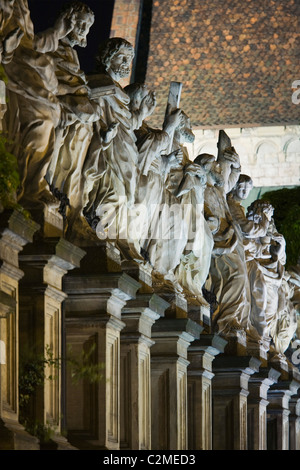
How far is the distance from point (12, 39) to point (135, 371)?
6.15 metres

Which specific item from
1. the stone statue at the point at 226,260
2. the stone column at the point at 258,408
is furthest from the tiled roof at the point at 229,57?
the stone statue at the point at 226,260

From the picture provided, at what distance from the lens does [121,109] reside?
24875mm

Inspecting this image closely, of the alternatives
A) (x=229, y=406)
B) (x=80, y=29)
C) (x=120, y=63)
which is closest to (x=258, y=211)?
(x=229, y=406)

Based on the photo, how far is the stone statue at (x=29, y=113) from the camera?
72.2 feet

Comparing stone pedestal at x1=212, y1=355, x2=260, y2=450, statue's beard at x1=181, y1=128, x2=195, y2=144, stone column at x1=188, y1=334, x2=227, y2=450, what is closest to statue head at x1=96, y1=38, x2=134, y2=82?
statue's beard at x1=181, y1=128, x2=195, y2=144

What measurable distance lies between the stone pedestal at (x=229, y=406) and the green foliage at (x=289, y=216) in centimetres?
1948

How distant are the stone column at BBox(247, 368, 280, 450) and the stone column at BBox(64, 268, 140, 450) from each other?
36.6ft

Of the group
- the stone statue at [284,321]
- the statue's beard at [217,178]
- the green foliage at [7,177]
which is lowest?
the stone statue at [284,321]

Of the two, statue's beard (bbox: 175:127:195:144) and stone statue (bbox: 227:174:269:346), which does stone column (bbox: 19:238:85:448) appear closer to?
statue's beard (bbox: 175:127:195:144)

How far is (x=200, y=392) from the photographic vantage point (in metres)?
30.5

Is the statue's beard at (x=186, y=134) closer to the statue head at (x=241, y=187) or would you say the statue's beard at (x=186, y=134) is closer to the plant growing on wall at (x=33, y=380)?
the statue head at (x=241, y=187)

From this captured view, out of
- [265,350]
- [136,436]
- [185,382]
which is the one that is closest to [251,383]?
[265,350]

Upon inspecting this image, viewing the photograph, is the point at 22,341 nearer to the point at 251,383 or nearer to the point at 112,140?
the point at 112,140

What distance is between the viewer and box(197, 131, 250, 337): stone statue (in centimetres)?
3173
